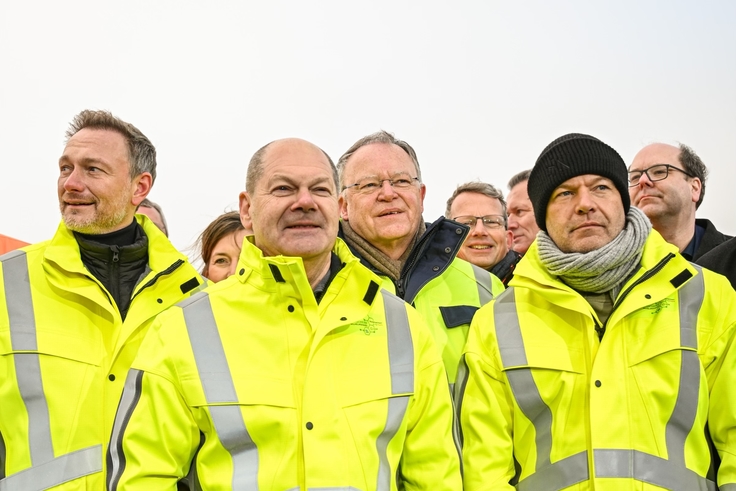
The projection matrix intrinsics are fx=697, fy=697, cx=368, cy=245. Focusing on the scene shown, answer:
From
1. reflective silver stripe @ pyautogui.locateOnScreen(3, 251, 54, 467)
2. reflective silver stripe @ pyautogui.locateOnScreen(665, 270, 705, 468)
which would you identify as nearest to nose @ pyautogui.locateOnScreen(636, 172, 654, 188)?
reflective silver stripe @ pyautogui.locateOnScreen(665, 270, 705, 468)

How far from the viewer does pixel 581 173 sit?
2.58m

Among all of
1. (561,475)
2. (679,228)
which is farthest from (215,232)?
(679,228)

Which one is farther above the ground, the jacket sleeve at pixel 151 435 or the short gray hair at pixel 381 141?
the short gray hair at pixel 381 141

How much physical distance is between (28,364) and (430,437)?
1396 millimetres

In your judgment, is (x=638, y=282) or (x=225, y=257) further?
(x=225, y=257)

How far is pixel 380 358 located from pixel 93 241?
1.32 meters

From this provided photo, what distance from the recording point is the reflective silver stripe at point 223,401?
200 centimetres

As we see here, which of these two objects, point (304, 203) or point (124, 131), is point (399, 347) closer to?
point (304, 203)

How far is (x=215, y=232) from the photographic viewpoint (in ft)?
13.4

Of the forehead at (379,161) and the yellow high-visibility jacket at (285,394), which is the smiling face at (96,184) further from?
the forehead at (379,161)

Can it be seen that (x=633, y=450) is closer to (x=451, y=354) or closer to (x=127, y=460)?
(x=451, y=354)

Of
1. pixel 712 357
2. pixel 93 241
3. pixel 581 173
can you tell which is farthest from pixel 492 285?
pixel 93 241

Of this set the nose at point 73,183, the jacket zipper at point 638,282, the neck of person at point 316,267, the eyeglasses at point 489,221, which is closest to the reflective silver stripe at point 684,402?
the jacket zipper at point 638,282

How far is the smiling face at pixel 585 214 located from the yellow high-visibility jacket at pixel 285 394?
0.68 metres
